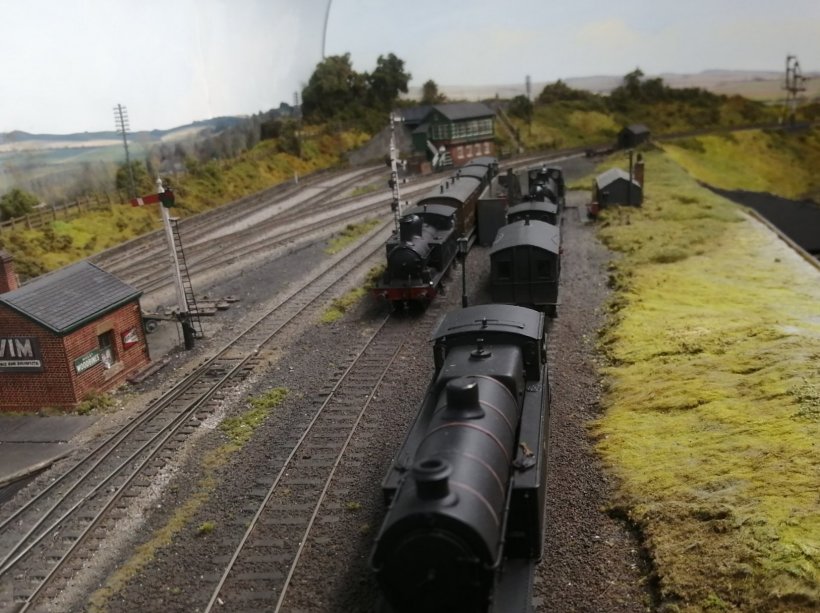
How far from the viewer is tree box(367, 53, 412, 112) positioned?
227 ft

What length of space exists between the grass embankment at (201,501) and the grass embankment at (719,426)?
7779 mm

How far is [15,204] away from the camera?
3344cm

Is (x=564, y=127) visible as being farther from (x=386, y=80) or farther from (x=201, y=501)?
(x=201, y=501)

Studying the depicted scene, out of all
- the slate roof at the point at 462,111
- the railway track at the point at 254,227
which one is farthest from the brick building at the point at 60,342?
the slate roof at the point at 462,111

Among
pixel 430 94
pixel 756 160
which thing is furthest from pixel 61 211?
pixel 756 160

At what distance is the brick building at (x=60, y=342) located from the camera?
17.3 meters

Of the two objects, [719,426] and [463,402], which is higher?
[463,402]

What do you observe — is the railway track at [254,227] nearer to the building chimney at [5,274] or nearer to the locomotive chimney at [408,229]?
the building chimney at [5,274]

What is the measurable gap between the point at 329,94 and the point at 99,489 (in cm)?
5794

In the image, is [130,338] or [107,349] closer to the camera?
[107,349]

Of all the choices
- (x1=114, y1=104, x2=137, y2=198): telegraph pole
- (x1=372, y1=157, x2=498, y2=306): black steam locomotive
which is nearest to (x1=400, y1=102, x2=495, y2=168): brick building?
(x1=114, y1=104, x2=137, y2=198): telegraph pole

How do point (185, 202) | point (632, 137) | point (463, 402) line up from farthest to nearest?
point (632, 137)
point (185, 202)
point (463, 402)

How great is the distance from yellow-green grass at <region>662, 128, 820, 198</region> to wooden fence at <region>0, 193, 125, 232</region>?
43.1 meters

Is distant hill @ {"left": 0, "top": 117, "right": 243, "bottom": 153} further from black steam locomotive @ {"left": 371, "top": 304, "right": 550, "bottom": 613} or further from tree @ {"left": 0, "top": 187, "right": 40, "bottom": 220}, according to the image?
black steam locomotive @ {"left": 371, "top": 304, "right": 550, "bottom": 613}
